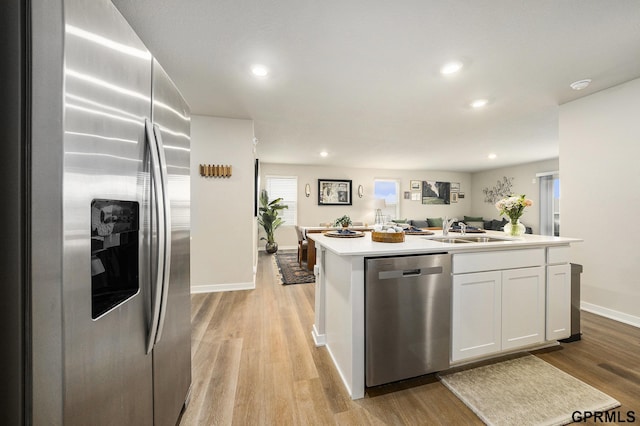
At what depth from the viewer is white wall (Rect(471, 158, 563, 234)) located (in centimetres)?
647

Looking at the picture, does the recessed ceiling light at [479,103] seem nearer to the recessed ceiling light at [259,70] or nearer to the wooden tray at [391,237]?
the wooden tray at [391,237]

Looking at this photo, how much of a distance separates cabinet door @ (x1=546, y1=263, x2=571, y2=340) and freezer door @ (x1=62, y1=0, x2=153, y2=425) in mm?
2774

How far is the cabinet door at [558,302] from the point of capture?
2.01 meters

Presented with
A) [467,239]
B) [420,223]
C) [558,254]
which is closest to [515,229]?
[558,254]

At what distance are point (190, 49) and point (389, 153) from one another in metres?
4.64

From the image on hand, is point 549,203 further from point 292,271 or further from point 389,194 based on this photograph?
point 292,271

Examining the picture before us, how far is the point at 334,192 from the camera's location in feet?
24.6

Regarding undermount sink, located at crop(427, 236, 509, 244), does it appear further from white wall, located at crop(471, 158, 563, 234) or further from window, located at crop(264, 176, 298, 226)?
white wall, located at crop(471, 158, 563, 234)

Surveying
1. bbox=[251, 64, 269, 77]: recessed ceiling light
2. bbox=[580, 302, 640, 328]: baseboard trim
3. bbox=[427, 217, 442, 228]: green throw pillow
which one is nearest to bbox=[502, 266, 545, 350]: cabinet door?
bbox=[580, 302, 640, 328]: baseboard trim

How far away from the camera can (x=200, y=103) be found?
294 centimetres

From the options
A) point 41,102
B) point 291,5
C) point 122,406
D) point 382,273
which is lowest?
point 122,406

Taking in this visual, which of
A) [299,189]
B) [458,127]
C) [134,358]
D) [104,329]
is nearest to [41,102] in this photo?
[104,329]

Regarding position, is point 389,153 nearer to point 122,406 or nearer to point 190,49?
point 190,49

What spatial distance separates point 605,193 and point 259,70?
12.6 feet
